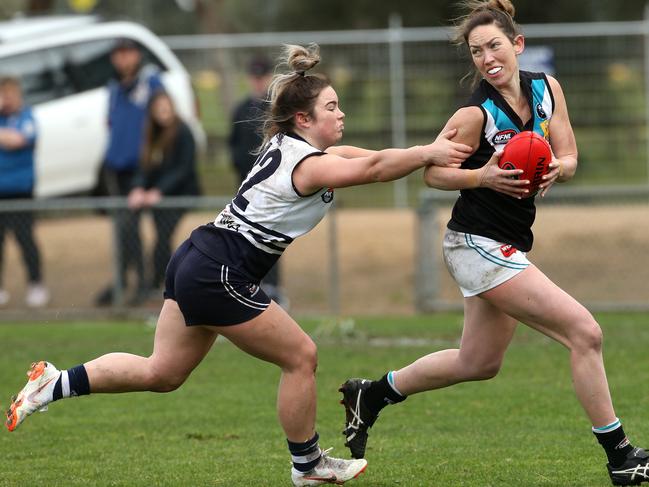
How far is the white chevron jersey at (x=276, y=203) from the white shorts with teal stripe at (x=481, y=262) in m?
0.67

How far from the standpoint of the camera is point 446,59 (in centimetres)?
1705

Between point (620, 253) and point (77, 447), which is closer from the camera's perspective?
point (77, 447)

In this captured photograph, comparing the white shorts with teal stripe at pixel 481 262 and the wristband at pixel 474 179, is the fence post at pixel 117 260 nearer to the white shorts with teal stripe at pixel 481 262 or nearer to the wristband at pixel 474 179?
the white shorts with teal stripe at pixel 481 262

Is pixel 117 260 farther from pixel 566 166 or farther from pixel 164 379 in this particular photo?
pixel 566 166

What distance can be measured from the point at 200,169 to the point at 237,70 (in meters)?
1.49

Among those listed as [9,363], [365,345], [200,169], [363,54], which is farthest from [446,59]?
[9,363]

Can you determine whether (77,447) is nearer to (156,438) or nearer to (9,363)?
(156,438)

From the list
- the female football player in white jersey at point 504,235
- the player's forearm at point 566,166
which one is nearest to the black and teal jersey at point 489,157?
the female football player in white jersey at point 504,235

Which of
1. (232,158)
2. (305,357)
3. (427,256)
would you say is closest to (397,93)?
(232,158)

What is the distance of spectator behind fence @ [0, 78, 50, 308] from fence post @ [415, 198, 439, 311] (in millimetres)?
3941

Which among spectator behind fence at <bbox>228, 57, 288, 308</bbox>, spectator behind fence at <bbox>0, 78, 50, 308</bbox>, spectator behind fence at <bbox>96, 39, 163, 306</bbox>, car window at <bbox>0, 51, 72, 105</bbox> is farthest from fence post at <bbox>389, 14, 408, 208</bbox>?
spectator behind fence at <bbox>0, 78, 50, 308</bbox>

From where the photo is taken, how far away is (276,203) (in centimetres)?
555

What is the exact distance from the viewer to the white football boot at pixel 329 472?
228 inches

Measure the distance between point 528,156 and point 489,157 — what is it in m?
0.28
